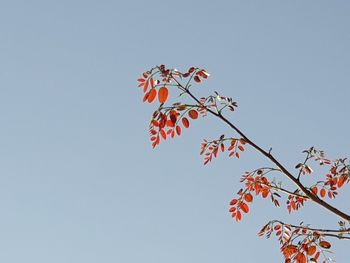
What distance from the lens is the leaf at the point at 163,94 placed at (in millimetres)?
3516

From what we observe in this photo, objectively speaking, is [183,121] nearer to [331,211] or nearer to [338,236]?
[331,211]

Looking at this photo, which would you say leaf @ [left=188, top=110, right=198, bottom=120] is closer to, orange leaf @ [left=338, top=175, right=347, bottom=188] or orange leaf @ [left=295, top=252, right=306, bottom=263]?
orange leaf @ [left=295, top=252, right=306, bottom=263]

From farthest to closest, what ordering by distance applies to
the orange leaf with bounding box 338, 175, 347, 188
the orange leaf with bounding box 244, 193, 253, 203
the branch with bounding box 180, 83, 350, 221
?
the orange leaf with bounding box 338, 175, 347, 188, the orange leaf with bounding box 244, 193, 253, 203, the branch with bounding box 180, 83, 350, 221

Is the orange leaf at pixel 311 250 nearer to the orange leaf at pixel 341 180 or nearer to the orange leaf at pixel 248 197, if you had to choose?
the orange leaf at pixel 248 197

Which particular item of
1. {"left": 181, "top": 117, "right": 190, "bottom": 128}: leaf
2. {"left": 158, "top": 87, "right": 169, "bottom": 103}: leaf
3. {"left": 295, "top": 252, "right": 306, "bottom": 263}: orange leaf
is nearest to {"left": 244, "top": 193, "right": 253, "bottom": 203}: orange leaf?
{"left": 295, "top": 252, "right": 306, "bottom": 263}: orange leaf

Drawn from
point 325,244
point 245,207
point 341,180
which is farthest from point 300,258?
point 341,180

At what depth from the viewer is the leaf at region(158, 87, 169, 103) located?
3.52 metres

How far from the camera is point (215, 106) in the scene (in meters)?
3.67

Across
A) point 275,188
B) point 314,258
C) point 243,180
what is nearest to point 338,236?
point 314,258

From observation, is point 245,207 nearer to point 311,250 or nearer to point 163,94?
point 311,250

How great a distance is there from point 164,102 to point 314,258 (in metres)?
1.81

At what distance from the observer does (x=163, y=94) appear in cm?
352

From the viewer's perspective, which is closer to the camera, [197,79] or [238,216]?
[197,79]

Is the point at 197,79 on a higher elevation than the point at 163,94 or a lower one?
higher
